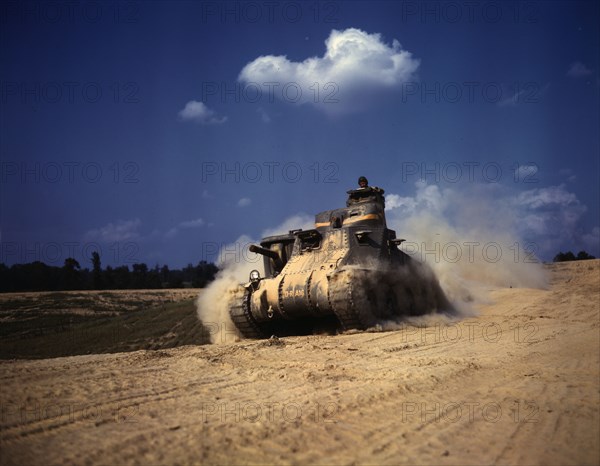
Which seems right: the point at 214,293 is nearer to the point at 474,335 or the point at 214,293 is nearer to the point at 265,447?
the point at 474,335

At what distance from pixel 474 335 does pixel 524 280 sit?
14.2 m

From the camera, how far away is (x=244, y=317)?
12.6 m

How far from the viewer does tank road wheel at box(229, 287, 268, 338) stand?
496 inches

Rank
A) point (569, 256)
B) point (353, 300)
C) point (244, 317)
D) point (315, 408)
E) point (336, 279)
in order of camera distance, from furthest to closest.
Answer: point (569, 256)
point (244, 317)
point (336, 279)
point (353, 300)
point (315, 408)

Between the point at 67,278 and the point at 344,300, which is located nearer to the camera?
the point at 344,300

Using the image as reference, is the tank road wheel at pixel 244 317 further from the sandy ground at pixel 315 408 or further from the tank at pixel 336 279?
the sandy ground at pixel 315 408

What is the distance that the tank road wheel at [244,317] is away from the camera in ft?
41.3

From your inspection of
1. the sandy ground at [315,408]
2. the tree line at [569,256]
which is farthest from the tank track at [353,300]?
the tree line at [569,256]

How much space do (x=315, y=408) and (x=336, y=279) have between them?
6.86 m

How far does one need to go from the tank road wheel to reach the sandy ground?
433 centimetres

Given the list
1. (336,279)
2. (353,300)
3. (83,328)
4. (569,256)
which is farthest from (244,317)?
(569,256)

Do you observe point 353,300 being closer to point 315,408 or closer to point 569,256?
point 315,408

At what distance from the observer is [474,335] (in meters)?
10.1

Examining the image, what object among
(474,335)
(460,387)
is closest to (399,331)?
(474,335)
